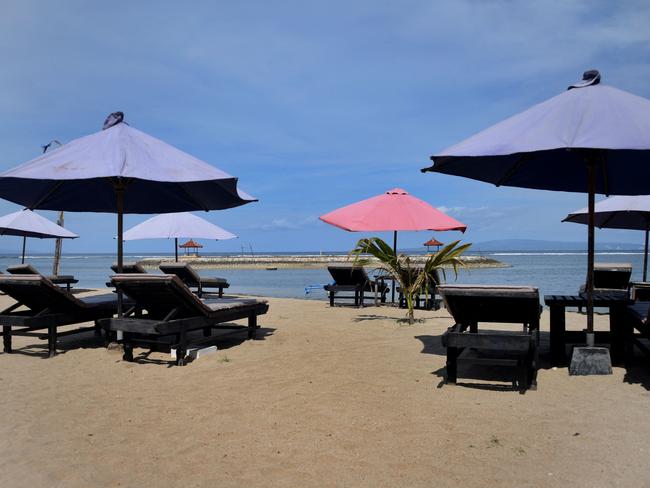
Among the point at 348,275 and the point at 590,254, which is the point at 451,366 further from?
the point at 348,275

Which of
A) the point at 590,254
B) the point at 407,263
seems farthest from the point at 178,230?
the point at 590,254

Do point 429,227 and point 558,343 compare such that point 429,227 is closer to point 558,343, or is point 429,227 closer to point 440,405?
point 558,343

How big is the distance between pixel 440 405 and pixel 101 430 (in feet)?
7.03

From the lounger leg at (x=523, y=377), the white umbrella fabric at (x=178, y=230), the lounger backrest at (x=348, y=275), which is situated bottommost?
the lounger leg at (x=523, y=377)

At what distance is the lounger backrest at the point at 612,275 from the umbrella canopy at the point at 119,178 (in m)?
5.64

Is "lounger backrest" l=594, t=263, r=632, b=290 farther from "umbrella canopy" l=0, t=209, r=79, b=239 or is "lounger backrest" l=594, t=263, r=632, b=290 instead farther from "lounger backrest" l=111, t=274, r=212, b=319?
"umbrella canopy" l=0, t=209, r=79, b=239

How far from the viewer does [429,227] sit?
27.4 feet

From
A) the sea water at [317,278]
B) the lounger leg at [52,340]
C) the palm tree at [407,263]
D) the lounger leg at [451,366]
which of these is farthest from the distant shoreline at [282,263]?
the lounger leg at [451,366]

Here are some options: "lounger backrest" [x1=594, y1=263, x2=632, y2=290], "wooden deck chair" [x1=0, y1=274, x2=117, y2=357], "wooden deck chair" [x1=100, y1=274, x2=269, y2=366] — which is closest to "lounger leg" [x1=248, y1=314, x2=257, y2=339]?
"wooden deck chair" [x1=100, y1=274, x2=269, y2=366]

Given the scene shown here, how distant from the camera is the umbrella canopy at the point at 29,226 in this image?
1308 cm

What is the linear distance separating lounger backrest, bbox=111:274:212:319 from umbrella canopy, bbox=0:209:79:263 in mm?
8902

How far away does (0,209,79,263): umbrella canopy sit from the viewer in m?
13.1

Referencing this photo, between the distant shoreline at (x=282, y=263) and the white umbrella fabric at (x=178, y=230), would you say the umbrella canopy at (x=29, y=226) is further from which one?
the distant shoreline at (x=282, y=263)

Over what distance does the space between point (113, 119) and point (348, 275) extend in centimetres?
534
